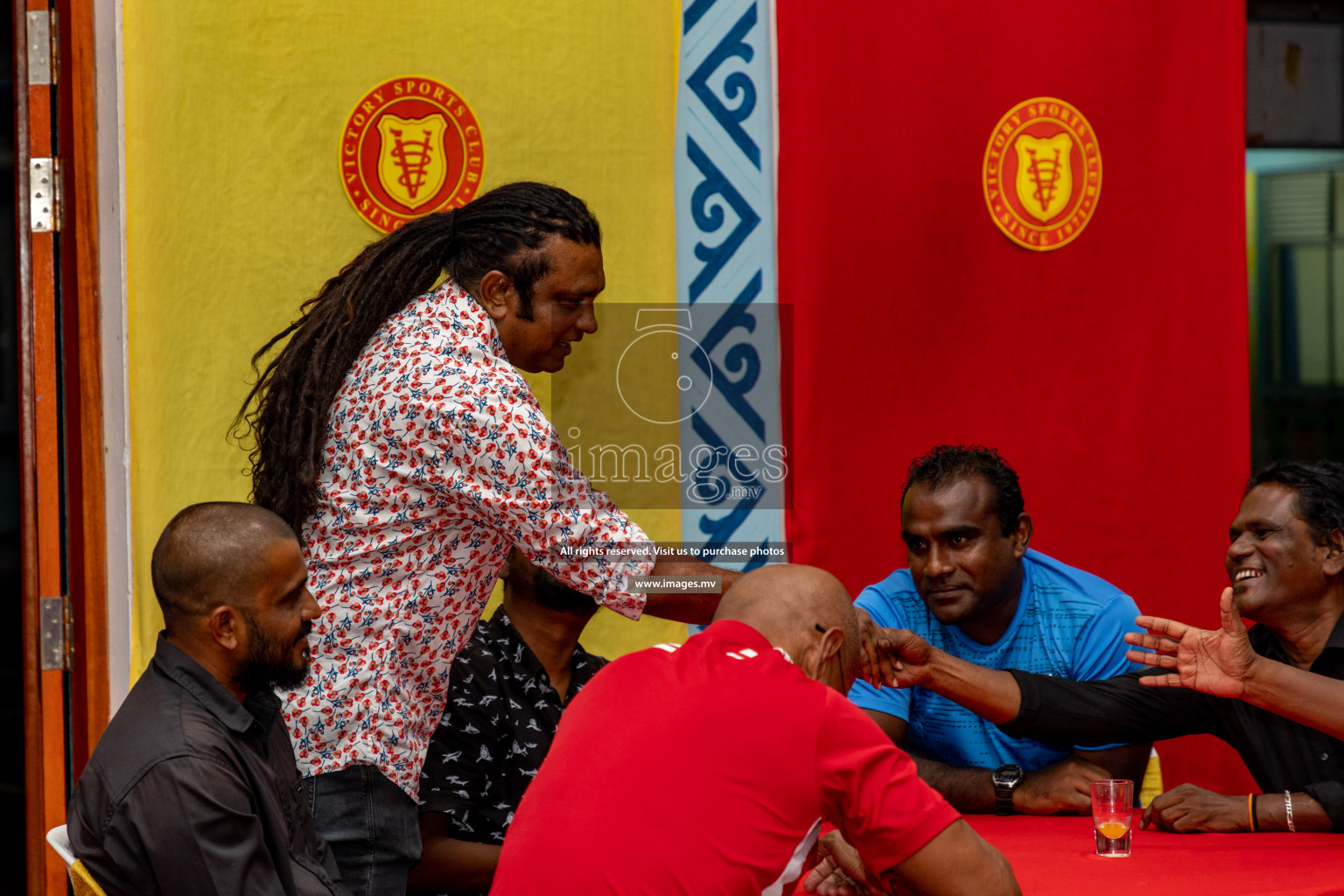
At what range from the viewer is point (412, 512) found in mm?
2029

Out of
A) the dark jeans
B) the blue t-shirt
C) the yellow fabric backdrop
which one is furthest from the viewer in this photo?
the yellow fabric backdrop

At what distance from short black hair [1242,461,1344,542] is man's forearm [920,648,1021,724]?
0.64 meters

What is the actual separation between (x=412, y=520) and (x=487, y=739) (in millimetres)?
564

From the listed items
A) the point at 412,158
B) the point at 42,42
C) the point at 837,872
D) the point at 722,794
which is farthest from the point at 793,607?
the point at 42,42

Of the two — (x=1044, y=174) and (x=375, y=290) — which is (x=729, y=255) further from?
(x=375, y=290)

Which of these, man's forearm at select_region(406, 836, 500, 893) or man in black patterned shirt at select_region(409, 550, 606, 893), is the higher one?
man in black patterned shirt at select_region(409, 550, 606, 893)

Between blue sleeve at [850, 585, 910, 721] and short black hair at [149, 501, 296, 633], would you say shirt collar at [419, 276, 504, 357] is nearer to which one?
short black hair at [149, 501, 296, 633]

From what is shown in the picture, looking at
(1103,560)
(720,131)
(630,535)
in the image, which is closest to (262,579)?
(630,535)

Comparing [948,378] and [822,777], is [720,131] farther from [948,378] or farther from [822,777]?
[822,777]

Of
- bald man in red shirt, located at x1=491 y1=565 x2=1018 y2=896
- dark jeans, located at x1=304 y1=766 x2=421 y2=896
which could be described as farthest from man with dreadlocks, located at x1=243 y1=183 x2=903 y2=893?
bald man in red shirt, located at x1=491 y1=565 x2=1018 y2=896

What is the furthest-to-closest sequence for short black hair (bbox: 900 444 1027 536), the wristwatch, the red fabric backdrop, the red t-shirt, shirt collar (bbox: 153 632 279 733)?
the red fabric backdrop
short black hair (bbox: 900 444 1027 536)
the wristwatch
shirt collar (bbox: 153 632 279 733)
the red t-shirt

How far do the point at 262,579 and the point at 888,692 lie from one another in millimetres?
1339

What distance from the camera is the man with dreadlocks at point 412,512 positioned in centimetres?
200

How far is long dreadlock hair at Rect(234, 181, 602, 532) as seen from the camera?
2.12 meters
